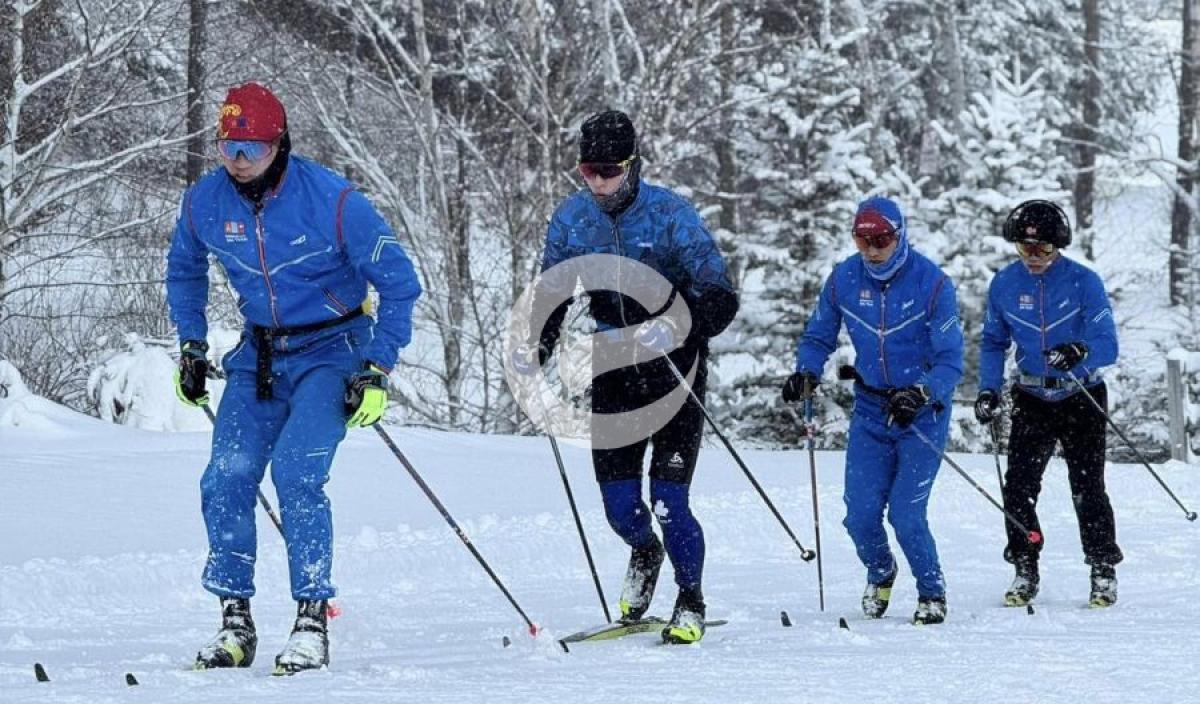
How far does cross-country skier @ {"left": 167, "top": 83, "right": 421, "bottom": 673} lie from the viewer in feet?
15.8

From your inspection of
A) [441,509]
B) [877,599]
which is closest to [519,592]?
[877,599]

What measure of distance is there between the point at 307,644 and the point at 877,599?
2.74 meters

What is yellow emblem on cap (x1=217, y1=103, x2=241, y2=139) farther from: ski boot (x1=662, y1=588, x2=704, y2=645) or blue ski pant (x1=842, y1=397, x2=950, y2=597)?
blue ski pant (x1=842, y1=397, x2=950, y2=597)

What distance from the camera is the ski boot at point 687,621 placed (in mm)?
5582

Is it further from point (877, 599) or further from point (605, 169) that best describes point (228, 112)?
point (877, 599)

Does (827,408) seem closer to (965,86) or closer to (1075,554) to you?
(1075,554)

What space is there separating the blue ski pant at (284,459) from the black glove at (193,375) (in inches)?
3.4

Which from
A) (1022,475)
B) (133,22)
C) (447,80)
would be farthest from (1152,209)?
(1022,475)

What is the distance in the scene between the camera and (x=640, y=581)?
20.2 feet

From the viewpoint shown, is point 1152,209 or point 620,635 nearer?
point 620,635

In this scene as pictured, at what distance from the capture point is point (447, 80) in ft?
72.4

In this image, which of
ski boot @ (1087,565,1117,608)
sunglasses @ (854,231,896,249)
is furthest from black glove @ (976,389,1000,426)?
sunglasses @ (854,231,896,249)

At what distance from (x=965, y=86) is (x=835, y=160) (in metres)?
12.4

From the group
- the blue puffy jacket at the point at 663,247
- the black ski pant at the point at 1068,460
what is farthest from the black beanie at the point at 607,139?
the black ski pant at the point at 1068,460
